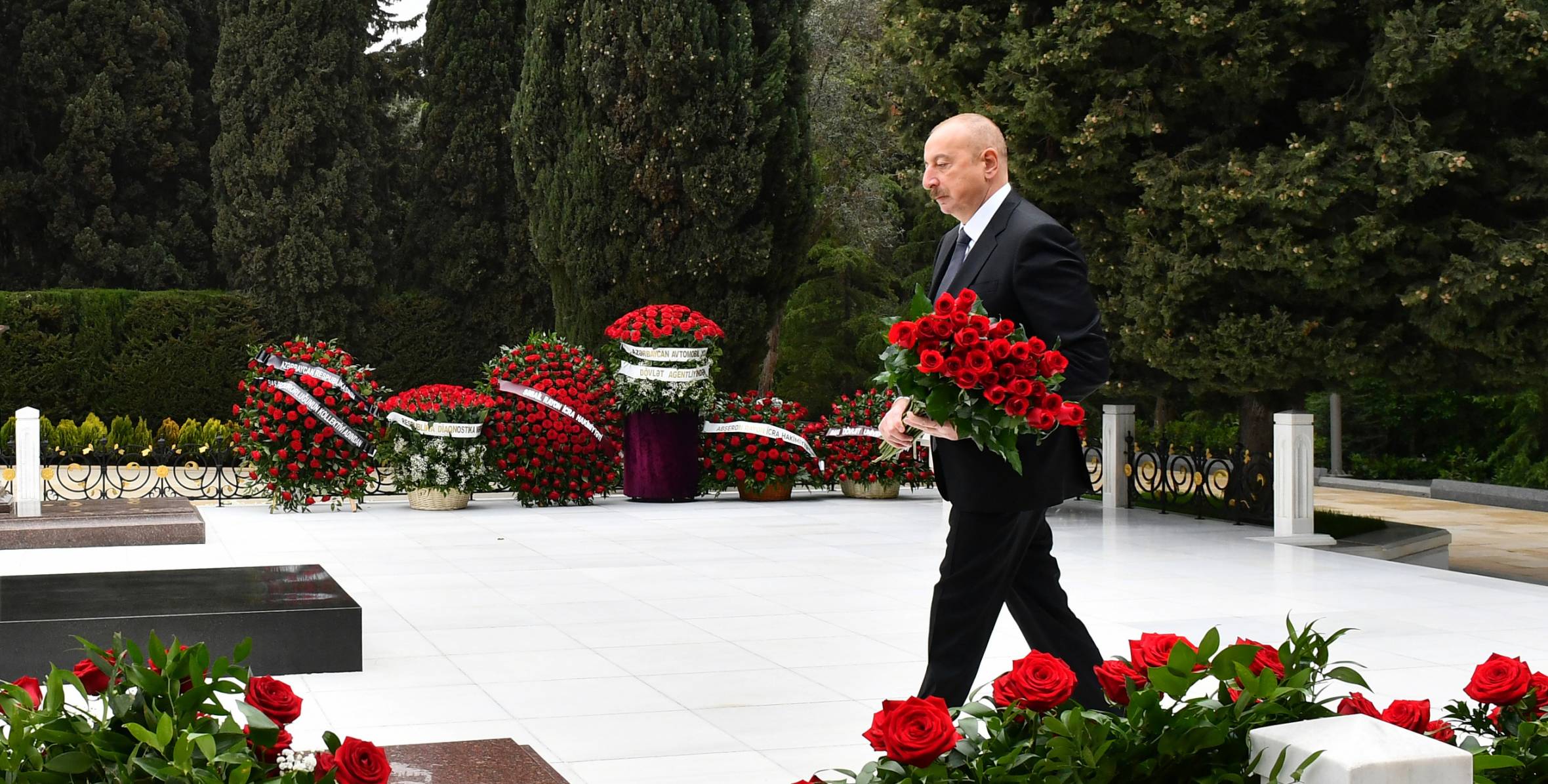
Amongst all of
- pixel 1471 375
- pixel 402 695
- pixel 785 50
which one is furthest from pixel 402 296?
pixel 402 695

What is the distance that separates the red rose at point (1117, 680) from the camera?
9.61 ft

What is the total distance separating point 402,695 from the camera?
564cm

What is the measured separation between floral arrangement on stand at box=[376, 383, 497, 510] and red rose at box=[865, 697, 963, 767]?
10.5 meters

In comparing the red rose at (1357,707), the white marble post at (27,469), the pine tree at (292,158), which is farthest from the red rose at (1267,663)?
the pine tree at (292,158)

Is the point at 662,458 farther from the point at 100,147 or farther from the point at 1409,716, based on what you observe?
the point at 100,147

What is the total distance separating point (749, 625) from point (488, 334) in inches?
664

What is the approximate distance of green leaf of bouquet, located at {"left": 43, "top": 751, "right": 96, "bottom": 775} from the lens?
7.91ft

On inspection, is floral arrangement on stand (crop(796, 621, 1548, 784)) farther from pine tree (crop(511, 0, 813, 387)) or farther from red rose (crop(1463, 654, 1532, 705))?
pine tree (crop(511, 0, 813, 387))

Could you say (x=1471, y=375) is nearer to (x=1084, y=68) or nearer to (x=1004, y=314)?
(x=1084, y=68)

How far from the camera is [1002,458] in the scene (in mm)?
4023

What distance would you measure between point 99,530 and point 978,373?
833 centimetres

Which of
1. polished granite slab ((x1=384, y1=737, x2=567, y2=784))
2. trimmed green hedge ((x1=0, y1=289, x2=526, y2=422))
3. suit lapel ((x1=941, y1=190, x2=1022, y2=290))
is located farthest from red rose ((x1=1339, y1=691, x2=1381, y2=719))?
trimmed green hedge ((x1=0, y1=289, x2=526, y2=422))

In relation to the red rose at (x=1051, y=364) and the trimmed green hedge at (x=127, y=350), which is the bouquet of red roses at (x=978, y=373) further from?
the trimmed green hedge at (x=127, y=350)

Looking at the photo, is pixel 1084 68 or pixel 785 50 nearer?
pixel 1084 68
